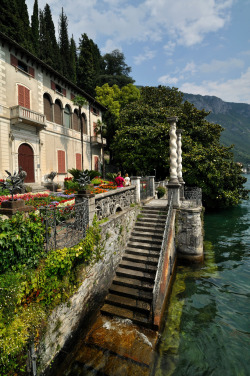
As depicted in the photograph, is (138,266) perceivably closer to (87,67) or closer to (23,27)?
(23,27)

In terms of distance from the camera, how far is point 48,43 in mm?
32312

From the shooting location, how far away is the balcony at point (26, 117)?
14812mm

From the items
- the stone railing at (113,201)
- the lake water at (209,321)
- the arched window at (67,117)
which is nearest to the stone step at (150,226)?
the stone railing at (113,201)

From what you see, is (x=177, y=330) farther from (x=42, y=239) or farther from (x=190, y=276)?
(x=42, y=239)

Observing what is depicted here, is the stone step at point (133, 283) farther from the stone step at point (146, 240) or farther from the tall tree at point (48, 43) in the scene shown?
the tall tree at point (48, 43)

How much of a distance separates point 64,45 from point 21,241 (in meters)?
45.2

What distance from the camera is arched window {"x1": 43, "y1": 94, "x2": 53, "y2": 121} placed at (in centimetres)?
1910

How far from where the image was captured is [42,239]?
469cm

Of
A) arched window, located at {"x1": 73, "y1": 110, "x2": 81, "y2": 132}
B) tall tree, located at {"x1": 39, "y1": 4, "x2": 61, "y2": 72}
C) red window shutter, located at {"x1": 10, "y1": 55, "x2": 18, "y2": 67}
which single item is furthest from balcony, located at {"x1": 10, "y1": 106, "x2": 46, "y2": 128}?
tall tree, located at {"x1": 39, "y1": 4, "x2": 61, "y2": 72}

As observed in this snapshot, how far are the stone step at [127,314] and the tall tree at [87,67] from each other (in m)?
37.6

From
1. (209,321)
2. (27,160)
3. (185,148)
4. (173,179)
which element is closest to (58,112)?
(27,160)

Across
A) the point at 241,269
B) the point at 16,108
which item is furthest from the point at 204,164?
the point at 16,108

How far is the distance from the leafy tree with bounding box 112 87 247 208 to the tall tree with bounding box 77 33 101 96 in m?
18.2

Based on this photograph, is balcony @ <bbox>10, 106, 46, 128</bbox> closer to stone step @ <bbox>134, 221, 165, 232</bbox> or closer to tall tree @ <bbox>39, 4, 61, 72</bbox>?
stone step @ <bbox>134, 221, 165, 232</bbox>
